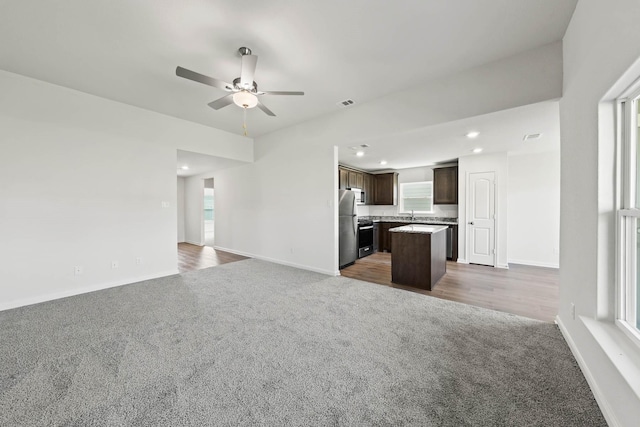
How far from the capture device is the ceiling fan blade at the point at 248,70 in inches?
87.7

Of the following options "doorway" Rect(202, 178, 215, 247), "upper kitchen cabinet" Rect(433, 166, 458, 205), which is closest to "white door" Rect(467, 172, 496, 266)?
"upper kitchen cabinet" Rect(433, 166, 458, 205)

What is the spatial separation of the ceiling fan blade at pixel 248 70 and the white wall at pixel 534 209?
5636 mm

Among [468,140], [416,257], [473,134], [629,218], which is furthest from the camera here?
[468,140]

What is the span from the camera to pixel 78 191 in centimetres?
335

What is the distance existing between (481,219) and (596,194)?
3951 mm

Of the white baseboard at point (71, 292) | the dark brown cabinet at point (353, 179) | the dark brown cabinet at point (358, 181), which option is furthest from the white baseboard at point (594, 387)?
the white baseboard at point (71, 292)

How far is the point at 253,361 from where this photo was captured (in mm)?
1827

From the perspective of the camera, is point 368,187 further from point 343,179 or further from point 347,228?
point 347,228

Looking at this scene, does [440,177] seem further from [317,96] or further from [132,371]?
[132,371]

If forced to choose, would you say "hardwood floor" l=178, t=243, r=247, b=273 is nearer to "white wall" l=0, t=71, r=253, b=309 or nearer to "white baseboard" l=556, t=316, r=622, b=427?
"white wall" l=0, t=71, r=253, b=309

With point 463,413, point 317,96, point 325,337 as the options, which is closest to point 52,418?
point 325,337

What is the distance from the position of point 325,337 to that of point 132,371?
1.48 meters

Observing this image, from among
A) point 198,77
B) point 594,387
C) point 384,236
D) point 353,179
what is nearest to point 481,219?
point 384,236

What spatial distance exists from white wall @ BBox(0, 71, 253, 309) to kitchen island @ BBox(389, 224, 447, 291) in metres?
3.95
